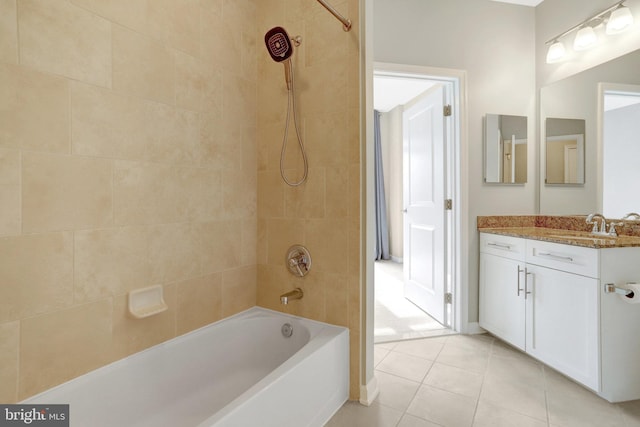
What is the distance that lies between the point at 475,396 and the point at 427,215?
5.13ft

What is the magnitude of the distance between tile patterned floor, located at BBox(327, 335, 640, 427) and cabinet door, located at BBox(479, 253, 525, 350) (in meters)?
0.16

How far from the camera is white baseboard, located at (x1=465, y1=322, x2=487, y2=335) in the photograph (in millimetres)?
2508

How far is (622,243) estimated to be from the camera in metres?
1.59

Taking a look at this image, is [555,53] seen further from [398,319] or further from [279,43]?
[398,319]

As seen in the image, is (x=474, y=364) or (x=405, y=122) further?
(x=405, y=122)

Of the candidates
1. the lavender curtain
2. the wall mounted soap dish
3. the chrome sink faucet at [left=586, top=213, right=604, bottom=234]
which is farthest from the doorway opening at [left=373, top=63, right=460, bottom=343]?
the lavender curtain

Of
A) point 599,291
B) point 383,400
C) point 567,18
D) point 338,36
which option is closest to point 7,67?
point 338,36

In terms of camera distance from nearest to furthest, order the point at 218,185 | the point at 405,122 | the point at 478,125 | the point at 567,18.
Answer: the point at 218,185, the point at 567,18, the point at 478,125, the point at 405,122

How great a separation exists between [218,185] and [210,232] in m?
0.27

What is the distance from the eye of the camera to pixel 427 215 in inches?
113

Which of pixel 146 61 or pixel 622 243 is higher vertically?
pixel 146 61

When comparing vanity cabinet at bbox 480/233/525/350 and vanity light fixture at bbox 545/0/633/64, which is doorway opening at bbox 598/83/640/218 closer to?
vanity light fixture at bbox 545/0/633/64

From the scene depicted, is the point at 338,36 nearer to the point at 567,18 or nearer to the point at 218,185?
the point at 218,185
